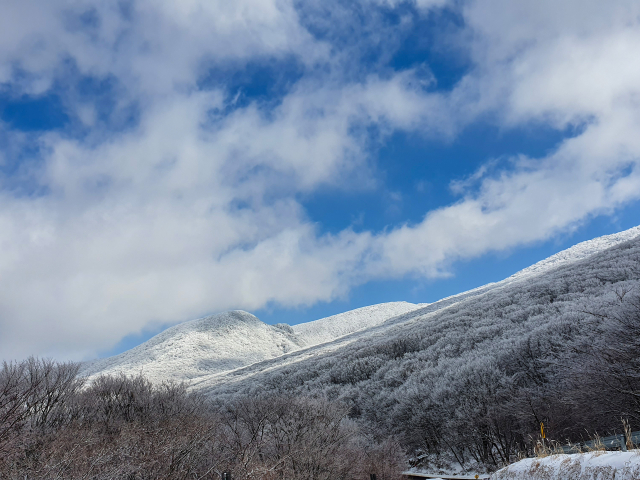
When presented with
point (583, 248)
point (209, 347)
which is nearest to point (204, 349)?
point (209, 347)

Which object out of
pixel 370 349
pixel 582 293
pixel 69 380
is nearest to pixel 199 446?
pixel 69 380

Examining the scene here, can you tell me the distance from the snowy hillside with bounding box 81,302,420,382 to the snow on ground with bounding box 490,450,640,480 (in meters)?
102

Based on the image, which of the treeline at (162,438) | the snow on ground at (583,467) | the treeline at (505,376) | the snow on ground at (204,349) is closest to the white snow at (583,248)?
the treeline at (505,376)

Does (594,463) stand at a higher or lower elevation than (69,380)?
lower

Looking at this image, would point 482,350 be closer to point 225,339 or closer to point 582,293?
point 582,293

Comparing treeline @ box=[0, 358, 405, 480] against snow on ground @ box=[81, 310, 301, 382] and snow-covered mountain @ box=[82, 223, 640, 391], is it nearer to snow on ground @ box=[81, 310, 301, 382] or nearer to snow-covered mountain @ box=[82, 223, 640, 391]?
snow-covered mountain @ box=[82, 223, 640, 391]

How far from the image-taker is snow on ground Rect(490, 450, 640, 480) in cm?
483

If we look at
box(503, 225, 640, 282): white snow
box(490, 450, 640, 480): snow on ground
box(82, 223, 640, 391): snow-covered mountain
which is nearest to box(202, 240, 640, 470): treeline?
box(490, 450, 640, 480): snow on ground

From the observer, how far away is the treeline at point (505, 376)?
78.8 ft

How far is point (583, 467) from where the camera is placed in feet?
17.9

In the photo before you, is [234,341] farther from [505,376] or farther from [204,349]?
[505,376]

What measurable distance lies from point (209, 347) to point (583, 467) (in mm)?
140003

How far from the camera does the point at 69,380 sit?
31.9m

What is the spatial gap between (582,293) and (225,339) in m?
123
